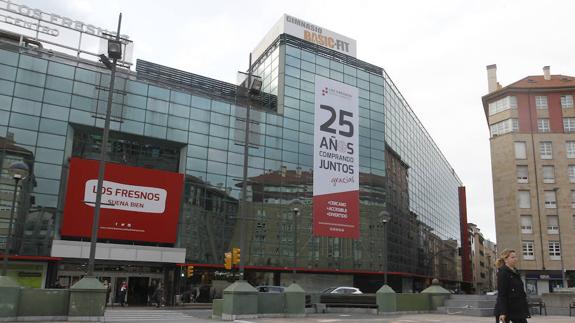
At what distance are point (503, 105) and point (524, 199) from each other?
42.2ft

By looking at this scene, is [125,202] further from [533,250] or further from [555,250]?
[555,250]

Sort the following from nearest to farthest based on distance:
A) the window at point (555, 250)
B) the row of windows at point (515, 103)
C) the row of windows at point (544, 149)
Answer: the window at point (555, 250) < the row of windows at point (544, 149) < the row of windows at point (515, 103)

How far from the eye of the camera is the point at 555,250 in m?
58.5

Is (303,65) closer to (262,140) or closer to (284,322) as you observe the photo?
(262,140)

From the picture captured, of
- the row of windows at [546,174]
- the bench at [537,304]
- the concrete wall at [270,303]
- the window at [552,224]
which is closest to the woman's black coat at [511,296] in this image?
the concrete wall at [270,303]

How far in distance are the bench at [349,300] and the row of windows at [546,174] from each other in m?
42.5

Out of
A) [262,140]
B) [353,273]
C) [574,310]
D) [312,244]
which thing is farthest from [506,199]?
[574,310]

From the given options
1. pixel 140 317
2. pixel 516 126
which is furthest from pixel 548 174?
pixel 140 317

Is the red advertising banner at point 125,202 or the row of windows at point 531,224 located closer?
the red advertising banner at point 125,202

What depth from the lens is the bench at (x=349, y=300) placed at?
2641 centimetres

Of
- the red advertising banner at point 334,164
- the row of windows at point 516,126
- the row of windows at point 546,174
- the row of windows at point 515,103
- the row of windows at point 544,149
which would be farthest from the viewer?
the row of windows at point 515,103

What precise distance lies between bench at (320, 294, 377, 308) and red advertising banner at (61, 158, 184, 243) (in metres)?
→ 17.4

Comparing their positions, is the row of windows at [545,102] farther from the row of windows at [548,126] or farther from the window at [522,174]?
the window at [522,174]

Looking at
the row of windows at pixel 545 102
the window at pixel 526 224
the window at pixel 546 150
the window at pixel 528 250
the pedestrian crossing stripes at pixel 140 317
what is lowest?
the pedestrian crossing stripes at pixel 140 317
